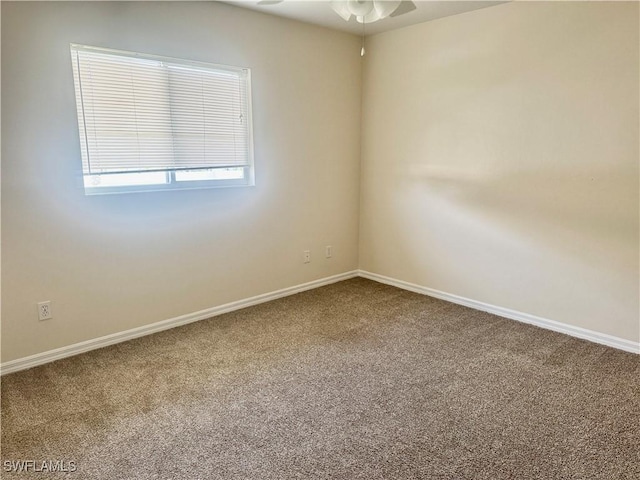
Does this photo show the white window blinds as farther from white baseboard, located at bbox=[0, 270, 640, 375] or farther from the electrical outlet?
white baseboard, located at bbox=[0, 270, 640, 375]

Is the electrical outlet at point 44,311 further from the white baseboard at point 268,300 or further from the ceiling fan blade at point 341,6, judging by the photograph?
the ceiling fan blade at point 341,6

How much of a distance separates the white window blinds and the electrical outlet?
89cm

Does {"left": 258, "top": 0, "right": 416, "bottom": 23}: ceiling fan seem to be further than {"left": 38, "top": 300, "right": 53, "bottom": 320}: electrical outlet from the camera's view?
No

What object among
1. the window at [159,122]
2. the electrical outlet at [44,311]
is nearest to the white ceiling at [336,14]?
the window at [159,122]

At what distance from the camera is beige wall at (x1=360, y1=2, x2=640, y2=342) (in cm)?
280

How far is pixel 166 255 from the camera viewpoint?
3.21m

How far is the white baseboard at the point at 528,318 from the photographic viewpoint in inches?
116

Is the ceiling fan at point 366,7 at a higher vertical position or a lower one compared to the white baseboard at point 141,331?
higher

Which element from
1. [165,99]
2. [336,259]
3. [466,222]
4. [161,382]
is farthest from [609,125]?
[161,382]

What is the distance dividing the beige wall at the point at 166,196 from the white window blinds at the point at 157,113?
85 millimetres

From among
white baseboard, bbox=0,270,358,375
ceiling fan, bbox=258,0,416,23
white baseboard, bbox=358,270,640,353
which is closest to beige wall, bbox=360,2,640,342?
white baseboard, bbox=358,270,640,353

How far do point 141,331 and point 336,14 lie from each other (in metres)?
2.92

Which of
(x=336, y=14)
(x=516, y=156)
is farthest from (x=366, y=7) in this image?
(x=516, y=156)

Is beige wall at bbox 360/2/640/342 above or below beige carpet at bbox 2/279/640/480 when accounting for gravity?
above
